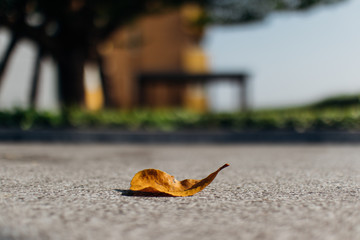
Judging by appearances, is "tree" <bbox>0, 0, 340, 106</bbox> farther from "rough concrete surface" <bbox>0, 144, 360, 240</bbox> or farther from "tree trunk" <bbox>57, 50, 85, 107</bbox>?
"rough concrete surface" <bbox>0, 144, 360, 240</bbox>

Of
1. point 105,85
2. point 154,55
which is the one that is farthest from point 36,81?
point 154,55

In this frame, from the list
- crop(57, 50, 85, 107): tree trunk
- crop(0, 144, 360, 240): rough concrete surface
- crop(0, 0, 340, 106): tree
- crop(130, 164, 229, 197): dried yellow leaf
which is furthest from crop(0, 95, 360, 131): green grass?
crop(130, 164, 229, 197): dried yellow leaf

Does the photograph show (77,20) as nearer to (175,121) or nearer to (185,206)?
(175,121)

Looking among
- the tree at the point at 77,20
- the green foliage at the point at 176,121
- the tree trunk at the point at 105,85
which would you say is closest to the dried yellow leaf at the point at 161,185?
the green foliage at the point at 176,121

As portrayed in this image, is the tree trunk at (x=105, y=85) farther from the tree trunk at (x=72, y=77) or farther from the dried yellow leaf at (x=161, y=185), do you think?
the dried yellow leaf at (x=161, y=185)

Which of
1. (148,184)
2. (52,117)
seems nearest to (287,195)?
(148,184)

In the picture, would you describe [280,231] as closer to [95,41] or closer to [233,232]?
[233,232]
